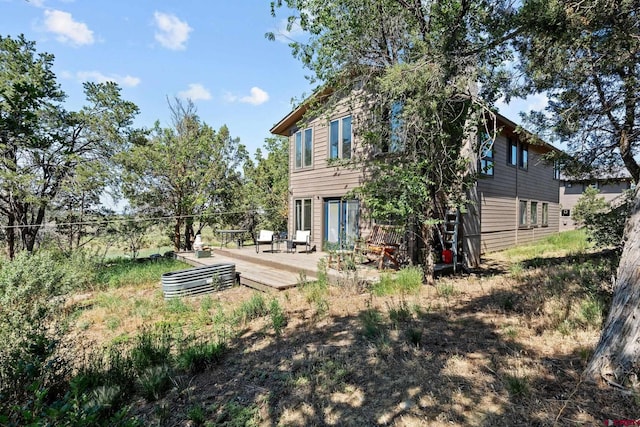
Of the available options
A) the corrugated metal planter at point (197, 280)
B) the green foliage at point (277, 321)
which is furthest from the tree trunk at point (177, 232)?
the green foliage at point (277, 321)

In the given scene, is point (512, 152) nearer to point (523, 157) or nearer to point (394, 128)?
point (523, 157)

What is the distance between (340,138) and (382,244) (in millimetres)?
4284

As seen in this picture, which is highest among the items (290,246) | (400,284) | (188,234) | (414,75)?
(414,75)

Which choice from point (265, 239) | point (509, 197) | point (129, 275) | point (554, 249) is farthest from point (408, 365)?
point (554, 249)

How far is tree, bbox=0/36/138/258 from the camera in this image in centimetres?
949

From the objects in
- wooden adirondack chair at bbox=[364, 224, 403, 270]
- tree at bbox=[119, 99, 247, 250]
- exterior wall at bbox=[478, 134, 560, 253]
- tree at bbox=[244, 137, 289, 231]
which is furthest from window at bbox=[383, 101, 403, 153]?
tree at bbox=[244, 137, 289, 231]

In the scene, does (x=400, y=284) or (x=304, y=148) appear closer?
(x=400, y=284)

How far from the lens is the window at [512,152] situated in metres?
11.8

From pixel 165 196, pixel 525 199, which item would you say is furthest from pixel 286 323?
pixel 525 199

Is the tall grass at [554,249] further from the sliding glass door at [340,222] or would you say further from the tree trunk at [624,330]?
the tree trunk at [624,330]

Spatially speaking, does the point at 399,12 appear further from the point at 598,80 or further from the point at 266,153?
the point at 266,153

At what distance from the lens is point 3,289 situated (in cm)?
562

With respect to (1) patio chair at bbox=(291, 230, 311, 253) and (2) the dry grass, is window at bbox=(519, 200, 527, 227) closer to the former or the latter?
(2) the dry grass

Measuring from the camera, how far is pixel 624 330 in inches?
96.2
